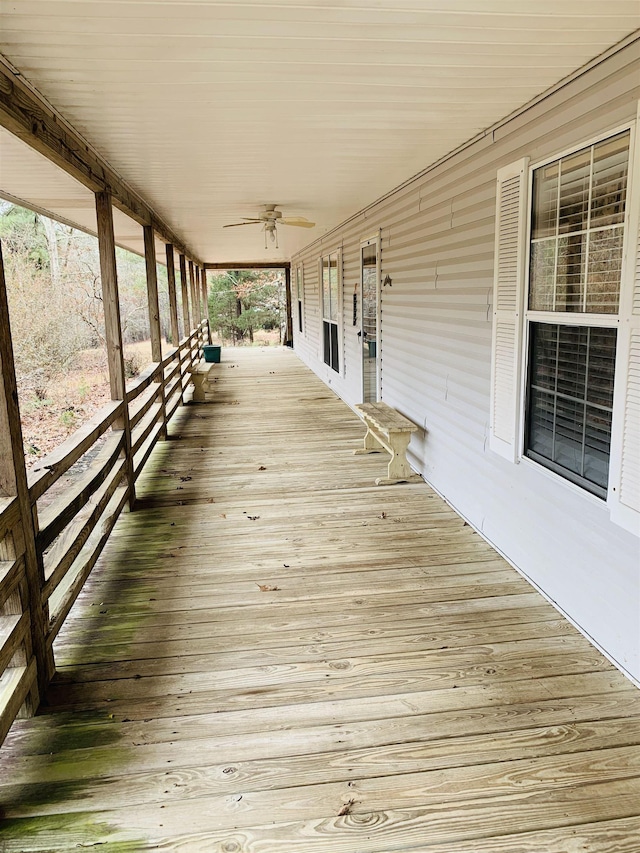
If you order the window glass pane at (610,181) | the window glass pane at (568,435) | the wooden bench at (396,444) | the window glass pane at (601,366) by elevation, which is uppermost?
Answer: the window glass pane at (610,181)

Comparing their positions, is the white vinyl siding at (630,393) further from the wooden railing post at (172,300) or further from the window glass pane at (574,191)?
the wooden railing post at (172,300)

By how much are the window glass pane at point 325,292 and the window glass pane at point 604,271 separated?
24.3 ft

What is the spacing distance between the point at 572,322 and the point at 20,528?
8.35ft

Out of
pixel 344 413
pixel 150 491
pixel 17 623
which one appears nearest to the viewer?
pixel 17 623

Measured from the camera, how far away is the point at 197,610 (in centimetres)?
306

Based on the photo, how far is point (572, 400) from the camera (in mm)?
2826

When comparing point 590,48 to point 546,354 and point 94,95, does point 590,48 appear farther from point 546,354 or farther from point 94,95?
point 94,95

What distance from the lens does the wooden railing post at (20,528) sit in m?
2.16

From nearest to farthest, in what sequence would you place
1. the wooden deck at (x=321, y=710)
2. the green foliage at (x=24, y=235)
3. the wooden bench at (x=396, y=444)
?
the wooden deck at (x=321, y=710), the wooden bench at (x=396, y=444), the green foliage at (x=24, y=235)

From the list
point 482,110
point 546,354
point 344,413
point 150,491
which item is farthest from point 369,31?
point 344,413

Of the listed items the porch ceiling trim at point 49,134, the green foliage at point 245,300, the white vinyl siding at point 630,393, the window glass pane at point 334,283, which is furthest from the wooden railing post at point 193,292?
the green foliage at point 245,300

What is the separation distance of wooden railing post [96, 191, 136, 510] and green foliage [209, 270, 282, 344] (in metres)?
23.3

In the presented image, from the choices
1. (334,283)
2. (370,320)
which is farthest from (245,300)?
(370,320)

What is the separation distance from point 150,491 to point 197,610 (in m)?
2.16
